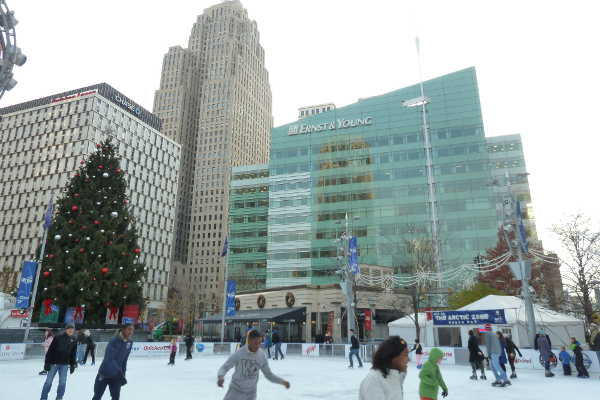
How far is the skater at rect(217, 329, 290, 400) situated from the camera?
18.2 ft

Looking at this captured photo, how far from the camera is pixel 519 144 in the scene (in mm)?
86438

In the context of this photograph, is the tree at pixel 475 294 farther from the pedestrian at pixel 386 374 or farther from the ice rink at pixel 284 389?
the pedestrian at pixel 386 374

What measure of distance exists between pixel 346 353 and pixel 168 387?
1745 centimetres

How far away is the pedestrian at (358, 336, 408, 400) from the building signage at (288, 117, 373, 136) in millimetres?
69158

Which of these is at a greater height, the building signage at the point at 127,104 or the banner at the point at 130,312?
the building signage at the point at 127,104

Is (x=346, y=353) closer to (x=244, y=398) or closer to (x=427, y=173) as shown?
(x=244, y=398)

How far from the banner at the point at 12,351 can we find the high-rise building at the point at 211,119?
11368cm

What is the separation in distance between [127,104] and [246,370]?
124 meters

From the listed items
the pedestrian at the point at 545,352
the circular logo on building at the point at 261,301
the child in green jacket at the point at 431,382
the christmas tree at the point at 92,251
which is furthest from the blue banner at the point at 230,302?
the child in green jacket at the point at 431,382

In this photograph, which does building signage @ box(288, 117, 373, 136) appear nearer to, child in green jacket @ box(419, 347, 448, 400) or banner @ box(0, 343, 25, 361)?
banner @ box(0, 343, 25, 361)

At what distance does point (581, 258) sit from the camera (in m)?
33.8

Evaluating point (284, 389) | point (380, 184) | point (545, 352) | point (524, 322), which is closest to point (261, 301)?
point (380, 184)

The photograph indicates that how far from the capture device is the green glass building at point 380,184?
61.3m

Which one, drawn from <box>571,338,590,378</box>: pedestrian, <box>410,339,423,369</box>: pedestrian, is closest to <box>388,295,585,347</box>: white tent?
<box>410,339,423,369</box>: pedestrian
